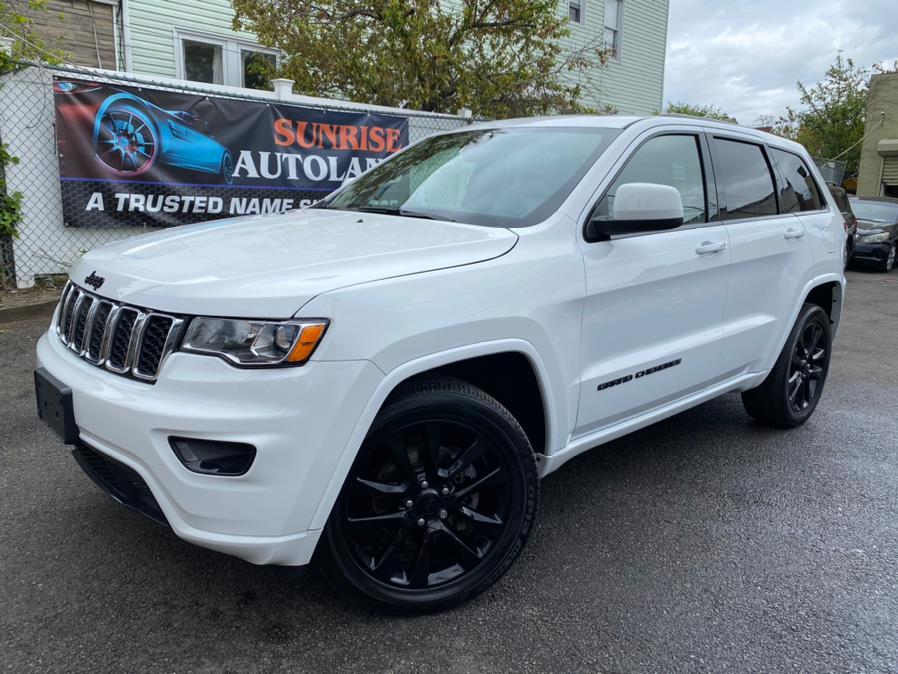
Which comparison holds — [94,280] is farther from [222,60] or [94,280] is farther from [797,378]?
[222,60]

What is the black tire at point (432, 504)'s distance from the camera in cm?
234

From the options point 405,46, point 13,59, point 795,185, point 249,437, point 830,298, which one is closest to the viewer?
point 249,437

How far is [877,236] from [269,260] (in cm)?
1509

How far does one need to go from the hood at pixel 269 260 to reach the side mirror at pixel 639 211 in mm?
411

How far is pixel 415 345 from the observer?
226 centimetres

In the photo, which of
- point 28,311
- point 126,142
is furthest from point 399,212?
point 126,142

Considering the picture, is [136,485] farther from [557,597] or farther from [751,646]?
[751,646]

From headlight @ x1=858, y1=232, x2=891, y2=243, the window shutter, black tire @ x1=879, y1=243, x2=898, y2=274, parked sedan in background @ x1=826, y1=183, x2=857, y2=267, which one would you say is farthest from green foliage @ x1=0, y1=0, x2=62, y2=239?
the window shutter

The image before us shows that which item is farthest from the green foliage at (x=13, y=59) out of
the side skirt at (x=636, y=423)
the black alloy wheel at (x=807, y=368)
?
the black alloy wheel at (x=807, y=368)

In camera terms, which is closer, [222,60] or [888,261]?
[222,60]

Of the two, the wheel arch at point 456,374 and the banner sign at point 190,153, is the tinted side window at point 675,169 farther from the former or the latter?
the banner sign at point 190,153

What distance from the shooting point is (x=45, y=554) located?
2846 millimetres

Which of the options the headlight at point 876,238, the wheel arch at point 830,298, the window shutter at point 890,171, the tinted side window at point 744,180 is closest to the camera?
the tinted side window at point 744,180

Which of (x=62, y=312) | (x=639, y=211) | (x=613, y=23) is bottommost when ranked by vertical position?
(x=62, y=312)
